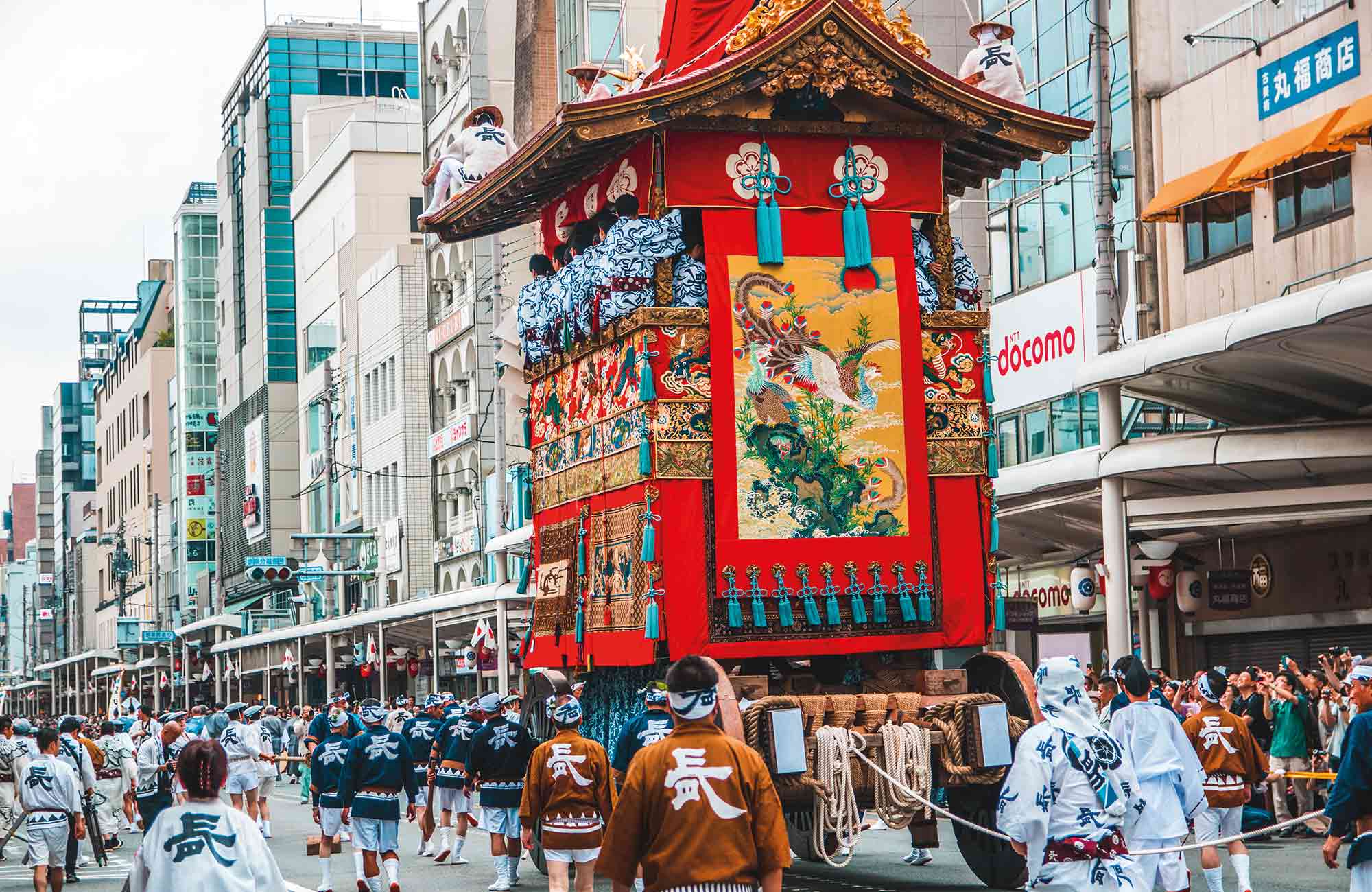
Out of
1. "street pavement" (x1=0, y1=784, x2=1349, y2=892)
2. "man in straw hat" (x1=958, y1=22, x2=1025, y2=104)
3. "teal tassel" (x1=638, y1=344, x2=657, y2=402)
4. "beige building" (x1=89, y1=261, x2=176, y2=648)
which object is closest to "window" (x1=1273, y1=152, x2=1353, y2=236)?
"street pavement" (x1=0, y1=784, x2=1349, y2=892)

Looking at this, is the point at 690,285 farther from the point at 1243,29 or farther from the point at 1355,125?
the point at 1243,29

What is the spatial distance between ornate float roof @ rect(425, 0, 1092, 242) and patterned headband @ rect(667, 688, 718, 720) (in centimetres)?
796

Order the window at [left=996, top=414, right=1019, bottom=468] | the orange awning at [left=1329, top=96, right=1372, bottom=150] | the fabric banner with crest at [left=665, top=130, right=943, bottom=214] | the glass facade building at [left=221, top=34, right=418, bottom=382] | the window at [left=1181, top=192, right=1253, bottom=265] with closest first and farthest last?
the fabric banner with crest at [left=665, top=130, right=943, bottom=214] < the orange awning at [left=1329, top=96, right=1372, bottom=150] < the window at [left=1181, top=192, right=1253, bottom=265] < the window at [left=996, top=414, right=1019, bottom=468] < the glass facade building at [left=221, top=34, right=418, bottom=382]

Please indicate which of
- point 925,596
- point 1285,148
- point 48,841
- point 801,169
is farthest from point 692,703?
point 1285,148

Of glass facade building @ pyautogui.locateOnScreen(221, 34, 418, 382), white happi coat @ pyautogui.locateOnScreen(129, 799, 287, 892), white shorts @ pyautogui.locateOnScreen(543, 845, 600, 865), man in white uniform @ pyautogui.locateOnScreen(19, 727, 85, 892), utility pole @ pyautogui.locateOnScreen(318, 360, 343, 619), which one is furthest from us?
glass facade building @ pyautogui.locateOnScreen(221, 34, 418, 382)

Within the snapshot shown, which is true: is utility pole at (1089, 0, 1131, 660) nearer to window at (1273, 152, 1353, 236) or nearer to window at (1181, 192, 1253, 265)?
window at (1273, 152, 1353, 236)

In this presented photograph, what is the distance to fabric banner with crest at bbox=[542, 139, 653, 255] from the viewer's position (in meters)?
16.3

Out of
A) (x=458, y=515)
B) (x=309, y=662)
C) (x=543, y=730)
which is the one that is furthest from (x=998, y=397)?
(x=309, y=662)

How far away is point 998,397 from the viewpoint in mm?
35938

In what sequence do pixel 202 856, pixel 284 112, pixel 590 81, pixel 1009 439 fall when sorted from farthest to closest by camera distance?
pixel 284 112 < pixel 1009 439 < pixel 590 81 < pixel 202 856

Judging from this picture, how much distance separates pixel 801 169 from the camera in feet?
53.7

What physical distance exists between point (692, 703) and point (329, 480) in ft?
216

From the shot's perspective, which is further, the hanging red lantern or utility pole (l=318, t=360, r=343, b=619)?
utility pole (l=318, t=360, r=343, b=619)

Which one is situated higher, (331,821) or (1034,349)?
(1034,349)
